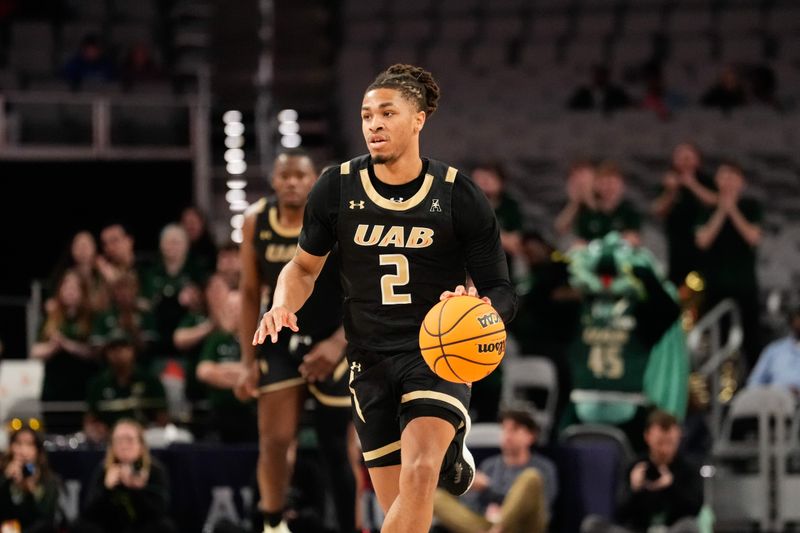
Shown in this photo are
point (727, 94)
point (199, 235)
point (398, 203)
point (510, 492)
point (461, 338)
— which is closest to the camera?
point (461, 338)

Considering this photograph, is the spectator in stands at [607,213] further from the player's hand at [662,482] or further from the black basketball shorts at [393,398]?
the black basketball shorts at [393,398]

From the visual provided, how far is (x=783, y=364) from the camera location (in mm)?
12305

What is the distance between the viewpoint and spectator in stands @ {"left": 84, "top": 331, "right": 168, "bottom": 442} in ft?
38.0

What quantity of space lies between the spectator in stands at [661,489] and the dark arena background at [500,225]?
2cm

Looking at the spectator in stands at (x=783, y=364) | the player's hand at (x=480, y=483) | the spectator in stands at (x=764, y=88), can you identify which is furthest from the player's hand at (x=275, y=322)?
the spectator in stands at (x=764, y=88)

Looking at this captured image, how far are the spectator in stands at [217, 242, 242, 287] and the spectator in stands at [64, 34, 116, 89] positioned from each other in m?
5.76

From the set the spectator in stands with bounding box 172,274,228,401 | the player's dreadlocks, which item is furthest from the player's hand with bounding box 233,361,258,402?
the spectator in stands with bounding box 172,274,228,401

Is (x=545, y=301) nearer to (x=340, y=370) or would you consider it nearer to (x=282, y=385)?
(x=340, y=370)

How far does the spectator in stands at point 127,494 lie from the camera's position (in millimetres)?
9906

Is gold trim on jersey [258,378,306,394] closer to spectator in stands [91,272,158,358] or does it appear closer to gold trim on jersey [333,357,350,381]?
gold trim on jersey [333,357,350,381]

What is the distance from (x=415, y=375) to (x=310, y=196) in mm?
885

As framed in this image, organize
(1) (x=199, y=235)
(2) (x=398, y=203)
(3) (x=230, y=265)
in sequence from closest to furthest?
1. (2) (x=398, y=203)
2. (3) (x=230, y=265)
3. (1) (x=199, y=235)

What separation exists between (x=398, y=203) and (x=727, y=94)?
41.3 feet

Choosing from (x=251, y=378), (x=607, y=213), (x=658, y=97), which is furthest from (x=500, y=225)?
(x=658, y=97)
